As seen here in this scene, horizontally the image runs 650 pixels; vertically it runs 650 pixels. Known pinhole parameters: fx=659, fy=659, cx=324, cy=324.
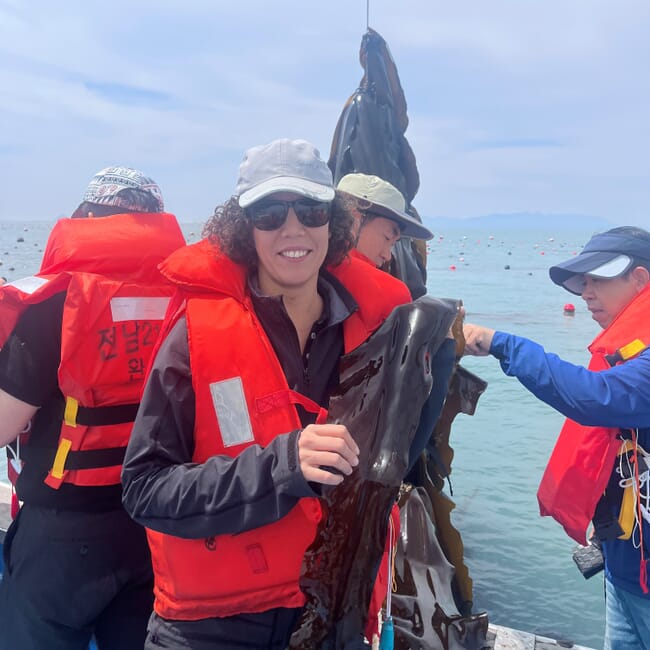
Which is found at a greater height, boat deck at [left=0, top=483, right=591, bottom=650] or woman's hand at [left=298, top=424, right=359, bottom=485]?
woman's hand at [left=298, top=424, right=359, bottom=485]

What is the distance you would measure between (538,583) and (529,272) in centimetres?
3171

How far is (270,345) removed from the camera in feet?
5.60

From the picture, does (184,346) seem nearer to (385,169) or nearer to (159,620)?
(159,620)

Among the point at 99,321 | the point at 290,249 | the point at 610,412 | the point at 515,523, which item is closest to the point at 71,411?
the point at 99,321

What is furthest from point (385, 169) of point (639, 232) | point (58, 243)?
Result: point (58, 243)

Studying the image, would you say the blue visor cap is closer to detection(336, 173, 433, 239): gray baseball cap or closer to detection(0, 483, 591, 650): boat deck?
detection(336, 173, 433, 239): gray baseball cap

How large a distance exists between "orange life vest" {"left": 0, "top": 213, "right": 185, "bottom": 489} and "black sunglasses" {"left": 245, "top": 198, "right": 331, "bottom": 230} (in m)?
0.64

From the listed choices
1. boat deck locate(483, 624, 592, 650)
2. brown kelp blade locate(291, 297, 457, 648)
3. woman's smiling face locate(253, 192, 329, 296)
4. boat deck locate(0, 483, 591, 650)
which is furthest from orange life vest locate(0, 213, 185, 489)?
boat deck locate(483, 624, 592, 650)

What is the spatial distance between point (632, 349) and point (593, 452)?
473 millimetres

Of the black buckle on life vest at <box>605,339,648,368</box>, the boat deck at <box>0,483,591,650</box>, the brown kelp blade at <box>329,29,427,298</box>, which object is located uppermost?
the brown kelp blade at <box>329,29,427,298</box>

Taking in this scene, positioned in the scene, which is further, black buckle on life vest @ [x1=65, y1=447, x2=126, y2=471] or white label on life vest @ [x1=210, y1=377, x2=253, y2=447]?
black buckle on life vest @ [x1=65, y1=447, x2=126, y2=471]

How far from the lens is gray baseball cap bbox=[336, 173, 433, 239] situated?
10.8 feet

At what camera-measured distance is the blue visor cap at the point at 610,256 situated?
287cm

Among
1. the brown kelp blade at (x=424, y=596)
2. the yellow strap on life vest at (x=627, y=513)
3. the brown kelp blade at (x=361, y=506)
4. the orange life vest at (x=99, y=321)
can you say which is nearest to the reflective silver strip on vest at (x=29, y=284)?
the orange life vest at (x=99, y=321)
